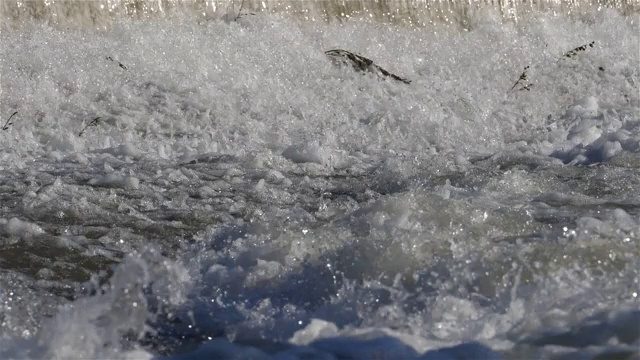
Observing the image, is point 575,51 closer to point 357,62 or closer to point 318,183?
point 357,62

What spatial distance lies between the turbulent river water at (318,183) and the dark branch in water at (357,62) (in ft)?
0.12

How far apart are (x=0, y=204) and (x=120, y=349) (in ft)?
5.77

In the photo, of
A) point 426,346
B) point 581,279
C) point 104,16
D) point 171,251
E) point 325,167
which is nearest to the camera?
point 426,346

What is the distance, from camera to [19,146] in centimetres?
545

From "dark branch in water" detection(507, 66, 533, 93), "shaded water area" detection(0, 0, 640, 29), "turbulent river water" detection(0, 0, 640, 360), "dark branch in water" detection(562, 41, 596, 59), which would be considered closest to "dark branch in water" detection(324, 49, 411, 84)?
"turbulent river water" detection(0, 0, 640, 360)

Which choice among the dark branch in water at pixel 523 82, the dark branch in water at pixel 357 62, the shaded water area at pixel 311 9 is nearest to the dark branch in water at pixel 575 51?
the shaded water area at pixel 311 9

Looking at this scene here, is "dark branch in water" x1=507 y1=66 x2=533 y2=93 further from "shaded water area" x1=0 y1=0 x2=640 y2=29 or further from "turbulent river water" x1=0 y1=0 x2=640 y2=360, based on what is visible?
"shaded water area" x1=0 y1=0 x2=640 y2=29

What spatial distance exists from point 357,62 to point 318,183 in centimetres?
215

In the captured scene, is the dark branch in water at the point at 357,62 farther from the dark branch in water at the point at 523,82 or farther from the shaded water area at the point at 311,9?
the dark branch in water at the point at 523,82

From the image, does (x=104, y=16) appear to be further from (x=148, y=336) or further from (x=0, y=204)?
(x=148, y=336)

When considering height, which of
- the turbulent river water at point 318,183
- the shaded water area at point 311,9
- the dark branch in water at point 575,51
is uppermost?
the shaded water area at point 311,9

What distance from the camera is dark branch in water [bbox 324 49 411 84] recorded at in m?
7.07

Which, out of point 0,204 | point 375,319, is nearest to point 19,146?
point 0,204

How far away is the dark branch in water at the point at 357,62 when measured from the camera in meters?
7.07
